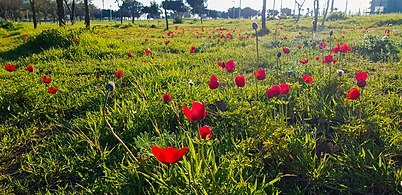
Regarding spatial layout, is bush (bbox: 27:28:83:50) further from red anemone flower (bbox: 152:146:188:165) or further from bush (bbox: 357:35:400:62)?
red anemone flower (bbox: 152:146:188:165)

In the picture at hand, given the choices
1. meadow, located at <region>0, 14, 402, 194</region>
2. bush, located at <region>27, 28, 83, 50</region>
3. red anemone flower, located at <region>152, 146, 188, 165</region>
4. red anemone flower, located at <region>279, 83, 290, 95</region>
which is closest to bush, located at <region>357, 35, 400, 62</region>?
meadow, located at <region>0, 14, 402, 194</region>

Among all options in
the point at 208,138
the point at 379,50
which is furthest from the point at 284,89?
the point at 379,50

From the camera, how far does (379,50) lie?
5.44 m

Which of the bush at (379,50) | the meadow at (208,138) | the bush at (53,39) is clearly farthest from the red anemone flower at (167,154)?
the bush at (53,39)

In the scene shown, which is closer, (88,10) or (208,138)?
(208,138)

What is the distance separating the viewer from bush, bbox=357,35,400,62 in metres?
4.79

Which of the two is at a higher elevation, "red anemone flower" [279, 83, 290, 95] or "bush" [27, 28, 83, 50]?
"bush" [27, 28, 83, 50]

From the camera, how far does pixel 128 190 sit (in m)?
1.48

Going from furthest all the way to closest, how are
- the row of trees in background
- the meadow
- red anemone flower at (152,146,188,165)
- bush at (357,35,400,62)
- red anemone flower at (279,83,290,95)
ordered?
the row of trees in background, bush at (357,35,400,62), red anemone flower at (279,83,290,95), the meadow, red anemone flower at (152,146,188,165)

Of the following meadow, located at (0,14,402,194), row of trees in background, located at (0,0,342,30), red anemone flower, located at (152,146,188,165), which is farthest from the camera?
row of trees in background, located at (0,0,342,30)

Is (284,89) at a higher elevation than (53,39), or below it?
below

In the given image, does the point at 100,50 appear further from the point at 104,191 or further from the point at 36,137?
the point at 104,191

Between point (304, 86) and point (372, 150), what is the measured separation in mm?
1418

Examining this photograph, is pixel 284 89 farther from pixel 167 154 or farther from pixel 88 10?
pixel 88 10
